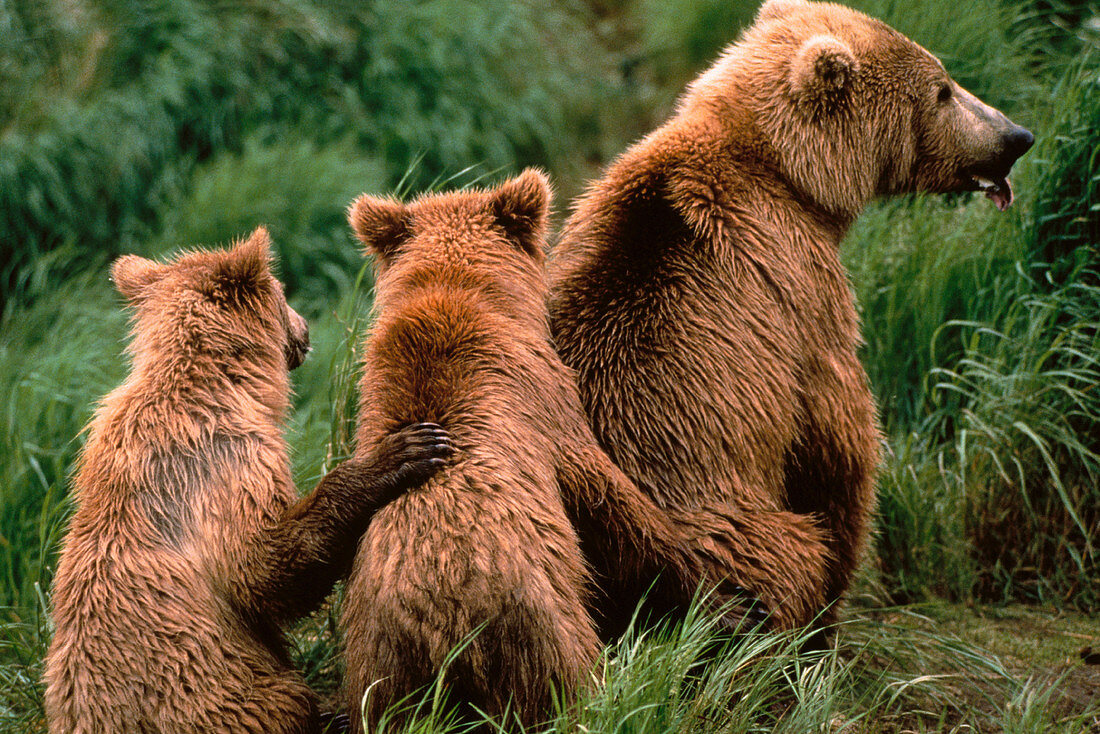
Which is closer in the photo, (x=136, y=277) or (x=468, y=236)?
(x=468, y=236)

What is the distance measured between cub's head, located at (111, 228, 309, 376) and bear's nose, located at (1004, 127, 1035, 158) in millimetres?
2522

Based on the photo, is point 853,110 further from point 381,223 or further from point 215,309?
point 215,309

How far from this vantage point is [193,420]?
3.22 metres

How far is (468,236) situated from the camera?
3.33 meters

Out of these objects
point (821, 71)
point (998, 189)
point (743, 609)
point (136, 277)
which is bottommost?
point (743, 609)

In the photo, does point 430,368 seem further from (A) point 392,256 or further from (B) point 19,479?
(B) point 19,479

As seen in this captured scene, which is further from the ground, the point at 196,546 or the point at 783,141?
the point at 783,141

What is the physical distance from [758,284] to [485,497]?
121 cm

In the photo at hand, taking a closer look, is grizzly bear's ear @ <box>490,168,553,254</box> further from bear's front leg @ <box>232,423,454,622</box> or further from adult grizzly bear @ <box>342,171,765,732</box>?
bear's front leg @ <box>232,423,454,622</box>

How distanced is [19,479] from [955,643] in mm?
3941

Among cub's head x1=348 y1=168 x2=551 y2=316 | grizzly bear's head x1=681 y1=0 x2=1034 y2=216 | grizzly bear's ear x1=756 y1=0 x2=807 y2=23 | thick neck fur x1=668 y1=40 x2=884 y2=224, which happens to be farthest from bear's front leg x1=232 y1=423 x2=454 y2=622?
grizzly bear's ear x1=756 y1=0 x2=807 y2=23

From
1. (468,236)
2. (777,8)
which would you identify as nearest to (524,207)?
(468,236)

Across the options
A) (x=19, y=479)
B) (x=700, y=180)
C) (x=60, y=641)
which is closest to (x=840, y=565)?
(x=700, y=180)

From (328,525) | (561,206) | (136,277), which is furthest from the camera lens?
(561,206)
